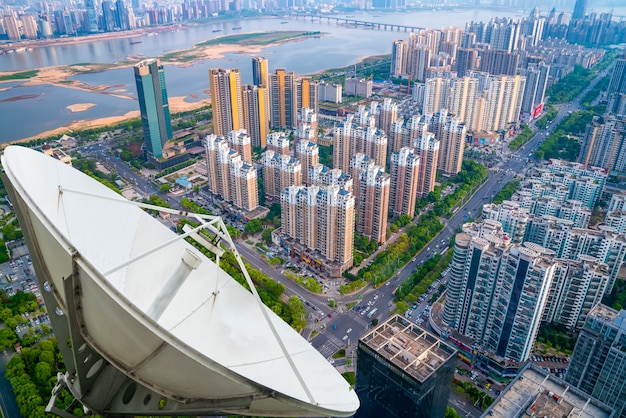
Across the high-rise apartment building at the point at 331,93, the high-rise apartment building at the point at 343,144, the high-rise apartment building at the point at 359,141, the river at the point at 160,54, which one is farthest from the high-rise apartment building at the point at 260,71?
the high-rise apartment building at the point at 359,141

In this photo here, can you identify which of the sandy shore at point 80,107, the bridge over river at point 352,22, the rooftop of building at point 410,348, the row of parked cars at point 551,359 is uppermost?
the bridge over river at point 352,22

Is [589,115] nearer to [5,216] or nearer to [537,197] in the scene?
[537,197]

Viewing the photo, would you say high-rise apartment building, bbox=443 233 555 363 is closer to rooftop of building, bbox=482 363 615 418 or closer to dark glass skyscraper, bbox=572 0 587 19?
rooftop of building, bbox=482 363 615 418

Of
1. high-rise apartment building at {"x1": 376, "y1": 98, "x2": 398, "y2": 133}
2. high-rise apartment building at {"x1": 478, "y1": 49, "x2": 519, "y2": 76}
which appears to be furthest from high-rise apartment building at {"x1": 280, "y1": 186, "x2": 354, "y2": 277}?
high-rise apartment building at {"x1": 478, "y1": 49, "x2": 519, "y2": 76}

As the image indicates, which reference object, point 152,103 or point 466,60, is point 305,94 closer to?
point 152,103

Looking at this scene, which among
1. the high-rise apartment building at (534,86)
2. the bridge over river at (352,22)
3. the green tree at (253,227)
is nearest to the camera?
the green tree at (253,227)

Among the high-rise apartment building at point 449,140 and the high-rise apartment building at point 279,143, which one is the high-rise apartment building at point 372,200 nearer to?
the high-rise apartment building at point 279,143
